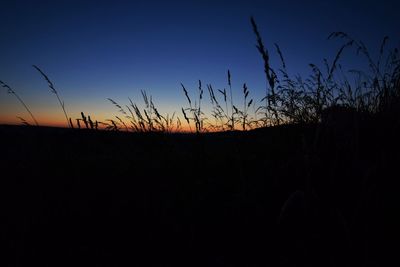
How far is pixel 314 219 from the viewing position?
1389 millimetres

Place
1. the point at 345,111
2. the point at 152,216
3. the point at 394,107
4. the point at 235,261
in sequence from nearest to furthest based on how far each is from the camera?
1. the point at 235,261
2. the point at 152,216
3. the point at 394,107
4. the point at 345,111

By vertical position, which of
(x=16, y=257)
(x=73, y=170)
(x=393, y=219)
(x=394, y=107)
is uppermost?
(x=394, y=107)

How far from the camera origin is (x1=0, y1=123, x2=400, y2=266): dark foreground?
1.32 m

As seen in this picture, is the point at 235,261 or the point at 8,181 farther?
the point at 8,181

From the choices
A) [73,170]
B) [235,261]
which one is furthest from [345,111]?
[73,170]

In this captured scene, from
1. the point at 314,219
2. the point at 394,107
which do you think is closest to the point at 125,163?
the point at 314,219

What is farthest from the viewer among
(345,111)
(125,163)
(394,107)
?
(125,163)

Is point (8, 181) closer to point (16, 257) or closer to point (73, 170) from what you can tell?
point (73, 170)

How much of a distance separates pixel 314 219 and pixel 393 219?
39 centimetres

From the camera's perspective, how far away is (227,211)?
1644 millimetres

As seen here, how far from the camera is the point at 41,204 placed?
1.89 m

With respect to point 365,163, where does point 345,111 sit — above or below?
above

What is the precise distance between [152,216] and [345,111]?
1911 millimetres

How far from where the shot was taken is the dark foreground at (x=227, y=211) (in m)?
1.32
